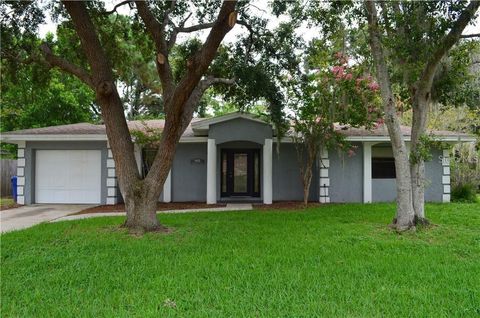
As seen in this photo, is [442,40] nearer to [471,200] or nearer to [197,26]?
[197,26]

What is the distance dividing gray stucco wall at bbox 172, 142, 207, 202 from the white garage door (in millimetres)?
2817

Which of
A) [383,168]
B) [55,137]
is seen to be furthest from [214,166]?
[383,168]

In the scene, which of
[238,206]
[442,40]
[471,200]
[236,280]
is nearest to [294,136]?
[238,206]

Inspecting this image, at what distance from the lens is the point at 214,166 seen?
1347 centimetres

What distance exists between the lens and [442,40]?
23.9 ft

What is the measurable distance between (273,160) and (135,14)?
698 centimetres

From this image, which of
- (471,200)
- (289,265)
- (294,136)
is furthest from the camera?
(471,200)

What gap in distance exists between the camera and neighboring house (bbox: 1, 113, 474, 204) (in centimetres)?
1336

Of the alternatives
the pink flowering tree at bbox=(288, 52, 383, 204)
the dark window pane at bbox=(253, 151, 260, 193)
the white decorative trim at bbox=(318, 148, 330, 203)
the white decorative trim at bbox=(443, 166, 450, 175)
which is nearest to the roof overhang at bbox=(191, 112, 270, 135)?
the pink flowering tree at bbox=(288, 52, 383, 204)

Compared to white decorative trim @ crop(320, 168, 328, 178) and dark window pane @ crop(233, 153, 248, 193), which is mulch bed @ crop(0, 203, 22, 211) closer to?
dark window pane @ crop(233, 153, 248, 193)

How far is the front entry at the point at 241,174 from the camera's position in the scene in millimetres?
Answer: 14938

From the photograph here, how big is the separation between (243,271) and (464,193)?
12.6 metres

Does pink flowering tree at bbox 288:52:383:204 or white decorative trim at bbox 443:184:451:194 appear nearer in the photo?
pink flowering tree at bbox 288:52:383:204

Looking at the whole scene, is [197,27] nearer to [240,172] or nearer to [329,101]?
[329,101]
